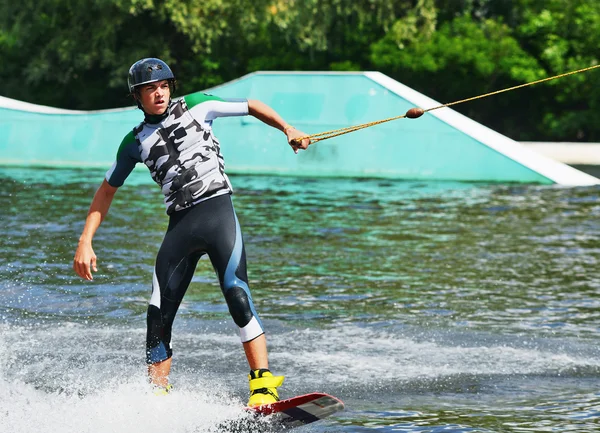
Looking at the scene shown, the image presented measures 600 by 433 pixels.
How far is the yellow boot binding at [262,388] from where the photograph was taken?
5766 millimetres

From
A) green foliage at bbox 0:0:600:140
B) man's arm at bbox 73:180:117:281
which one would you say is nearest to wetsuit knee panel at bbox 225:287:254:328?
man's arm at bbox 73:180:117:281

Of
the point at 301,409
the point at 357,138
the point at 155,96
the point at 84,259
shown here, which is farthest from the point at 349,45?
the point at 301,409

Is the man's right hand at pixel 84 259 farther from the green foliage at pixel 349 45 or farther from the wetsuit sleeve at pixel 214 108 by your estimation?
the green foliage at pixel 349 45

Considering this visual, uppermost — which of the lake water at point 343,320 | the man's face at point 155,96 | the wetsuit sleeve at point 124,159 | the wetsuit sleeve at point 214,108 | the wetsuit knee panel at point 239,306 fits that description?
the man's face at point 155,96

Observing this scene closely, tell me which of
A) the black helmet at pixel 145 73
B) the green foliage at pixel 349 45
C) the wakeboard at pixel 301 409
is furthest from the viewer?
the green foliage at pixel 349 45

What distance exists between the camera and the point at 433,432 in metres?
5.88

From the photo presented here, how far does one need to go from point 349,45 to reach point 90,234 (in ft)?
99.4

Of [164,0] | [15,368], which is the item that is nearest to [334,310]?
[15,368]

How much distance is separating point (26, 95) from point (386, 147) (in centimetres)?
1977

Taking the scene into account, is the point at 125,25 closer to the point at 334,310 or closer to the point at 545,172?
the point at 545,172

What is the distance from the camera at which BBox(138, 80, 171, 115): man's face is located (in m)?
5.96

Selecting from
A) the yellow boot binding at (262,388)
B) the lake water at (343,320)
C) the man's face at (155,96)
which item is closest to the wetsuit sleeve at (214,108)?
the man's face at (155,96)

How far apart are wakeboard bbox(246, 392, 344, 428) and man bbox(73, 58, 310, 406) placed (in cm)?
32

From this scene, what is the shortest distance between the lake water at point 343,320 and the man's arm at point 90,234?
76cm
